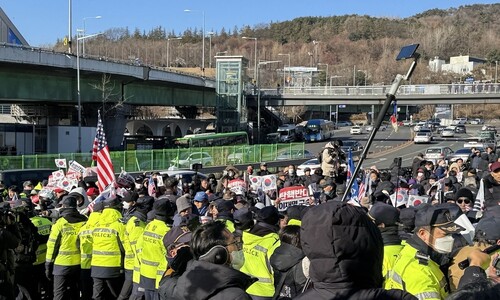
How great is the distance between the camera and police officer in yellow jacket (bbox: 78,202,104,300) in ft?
30.6

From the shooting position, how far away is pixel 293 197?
38.2ft

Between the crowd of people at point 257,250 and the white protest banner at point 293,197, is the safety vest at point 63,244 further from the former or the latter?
the white protest banner at point 293,197

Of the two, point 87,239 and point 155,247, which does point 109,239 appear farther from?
point 155,247

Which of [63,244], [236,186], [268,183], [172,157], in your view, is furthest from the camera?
[172,157]

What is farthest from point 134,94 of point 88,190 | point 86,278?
point 86,278

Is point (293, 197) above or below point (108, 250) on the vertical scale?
above

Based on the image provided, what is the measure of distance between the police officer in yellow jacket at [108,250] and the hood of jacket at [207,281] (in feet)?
16.0

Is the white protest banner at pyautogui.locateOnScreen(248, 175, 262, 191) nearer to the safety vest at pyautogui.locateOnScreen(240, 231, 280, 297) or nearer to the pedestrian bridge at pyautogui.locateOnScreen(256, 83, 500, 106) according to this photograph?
the safety vest at pyautogui.locateOnScreen(240, 231, 280, 297)

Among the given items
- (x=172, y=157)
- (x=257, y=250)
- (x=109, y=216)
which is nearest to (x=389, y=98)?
(x=257, y=250)

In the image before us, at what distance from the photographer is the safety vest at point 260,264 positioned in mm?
6582

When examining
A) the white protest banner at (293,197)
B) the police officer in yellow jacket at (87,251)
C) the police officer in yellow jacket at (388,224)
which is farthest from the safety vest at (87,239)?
the police officer in yellow jacket at (388,224)

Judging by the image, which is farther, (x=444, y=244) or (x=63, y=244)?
(x=63, y=244)

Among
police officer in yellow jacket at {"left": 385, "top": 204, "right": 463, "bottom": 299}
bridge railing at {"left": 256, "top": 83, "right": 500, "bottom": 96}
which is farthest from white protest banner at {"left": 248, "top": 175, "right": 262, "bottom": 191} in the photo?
bridge railing at {"left": 256, "top": 83, "right": 500, "bottom": 96}

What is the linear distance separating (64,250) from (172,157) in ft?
90.7
